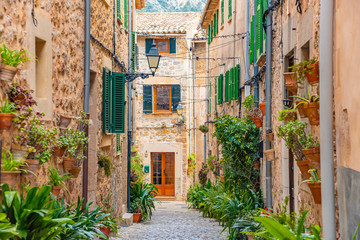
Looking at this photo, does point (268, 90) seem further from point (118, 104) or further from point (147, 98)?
Answer: point (147, 98)

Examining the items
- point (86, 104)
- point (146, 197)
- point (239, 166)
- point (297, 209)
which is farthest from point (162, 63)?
point (297, 209)

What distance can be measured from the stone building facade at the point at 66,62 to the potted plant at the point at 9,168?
18 cm

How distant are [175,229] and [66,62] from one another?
672 cm

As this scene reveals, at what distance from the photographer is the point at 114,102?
12062 mm

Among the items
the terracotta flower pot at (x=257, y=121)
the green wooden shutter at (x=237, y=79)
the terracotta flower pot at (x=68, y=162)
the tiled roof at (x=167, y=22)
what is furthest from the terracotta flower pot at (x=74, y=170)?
the tiled roof at (x=167, y=22)

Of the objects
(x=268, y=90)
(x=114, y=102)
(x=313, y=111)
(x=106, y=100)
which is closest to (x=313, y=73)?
(x=313, y=111)

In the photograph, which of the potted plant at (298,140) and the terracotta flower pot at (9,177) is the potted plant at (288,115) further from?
the terracotta flower pot at (9,177)

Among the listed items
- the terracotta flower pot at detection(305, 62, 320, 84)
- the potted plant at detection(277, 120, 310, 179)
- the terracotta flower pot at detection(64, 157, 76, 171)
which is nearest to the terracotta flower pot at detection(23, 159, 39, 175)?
the terracotta flower pot at detection(64, 157, 76, 171)

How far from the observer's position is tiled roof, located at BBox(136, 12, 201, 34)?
25000 millimetres

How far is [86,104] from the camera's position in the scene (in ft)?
30.2

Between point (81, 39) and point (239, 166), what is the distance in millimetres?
5060

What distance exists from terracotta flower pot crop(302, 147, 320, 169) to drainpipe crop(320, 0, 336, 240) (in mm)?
395

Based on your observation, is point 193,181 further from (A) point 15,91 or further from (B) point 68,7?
(A) point 15,91

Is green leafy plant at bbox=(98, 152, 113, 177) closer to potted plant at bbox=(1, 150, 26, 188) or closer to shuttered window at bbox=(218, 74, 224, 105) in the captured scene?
potted plant at bbox=(1, 150, 26, 188)
